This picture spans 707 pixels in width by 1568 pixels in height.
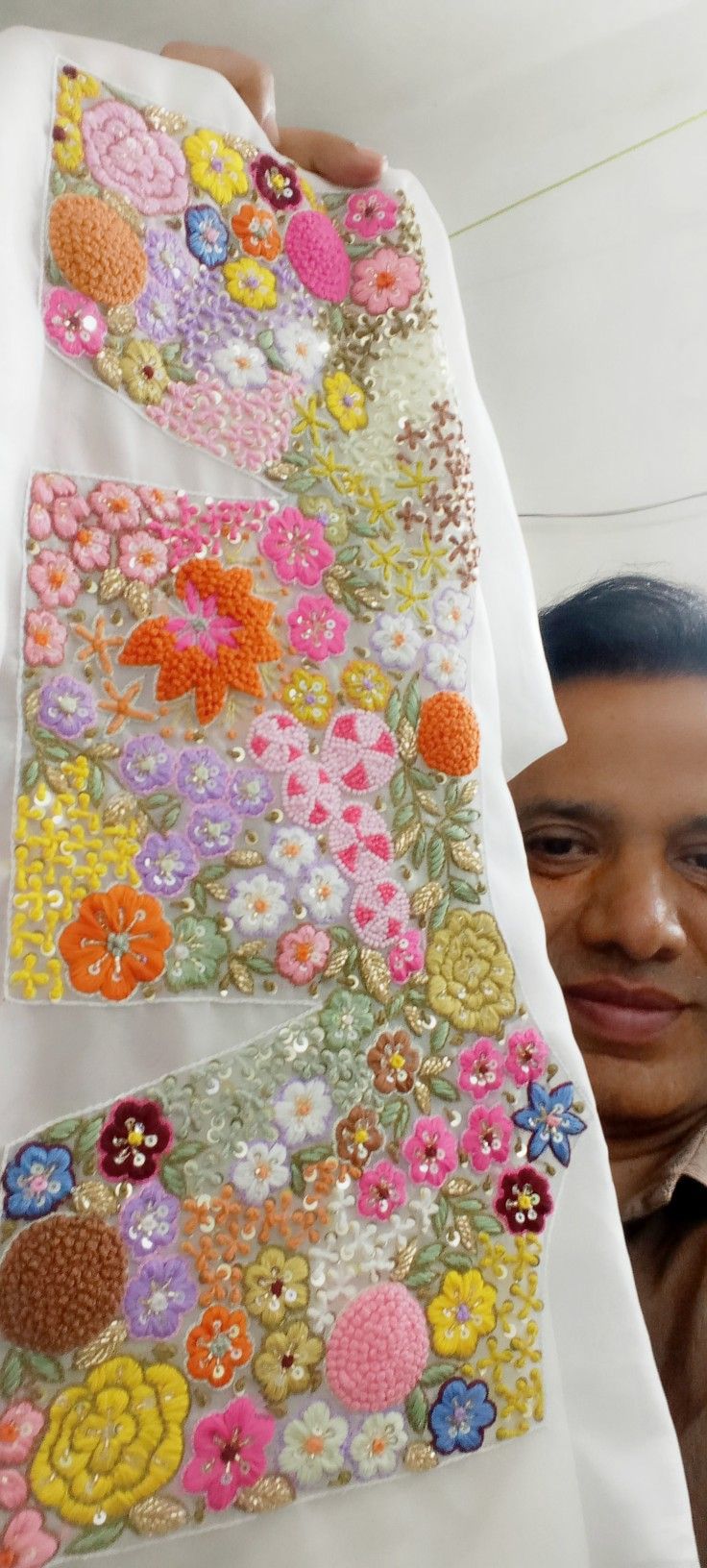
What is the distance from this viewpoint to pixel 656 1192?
3.03 ft

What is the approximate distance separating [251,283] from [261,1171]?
1.86ft

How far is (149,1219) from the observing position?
0.54 metres

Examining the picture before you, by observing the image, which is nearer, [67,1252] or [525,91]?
[67,1252]

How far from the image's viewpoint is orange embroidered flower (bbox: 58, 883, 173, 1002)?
1.82ft

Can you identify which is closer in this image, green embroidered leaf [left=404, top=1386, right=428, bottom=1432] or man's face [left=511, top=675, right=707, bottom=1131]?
green embroidered leaf [left=404, top=1386, right=428, bottom=1432]

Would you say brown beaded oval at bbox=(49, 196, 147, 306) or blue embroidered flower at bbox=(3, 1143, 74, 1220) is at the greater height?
brown beaded oval at bbox=(49, 196, 147, 306)

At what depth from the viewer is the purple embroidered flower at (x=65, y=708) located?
57cm

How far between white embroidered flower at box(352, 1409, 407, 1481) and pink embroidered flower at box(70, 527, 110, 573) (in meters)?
0.52

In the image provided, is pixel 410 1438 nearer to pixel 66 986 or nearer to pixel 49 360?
pixel 66 986

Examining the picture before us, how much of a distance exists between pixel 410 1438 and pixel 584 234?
0.98 metres

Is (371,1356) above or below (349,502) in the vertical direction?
below

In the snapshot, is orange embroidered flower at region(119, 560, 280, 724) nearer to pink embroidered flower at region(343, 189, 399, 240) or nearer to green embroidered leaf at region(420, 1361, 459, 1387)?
pink embroidered flower at region(343, 189, 399, 240)

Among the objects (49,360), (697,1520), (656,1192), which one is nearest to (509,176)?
(49,360)

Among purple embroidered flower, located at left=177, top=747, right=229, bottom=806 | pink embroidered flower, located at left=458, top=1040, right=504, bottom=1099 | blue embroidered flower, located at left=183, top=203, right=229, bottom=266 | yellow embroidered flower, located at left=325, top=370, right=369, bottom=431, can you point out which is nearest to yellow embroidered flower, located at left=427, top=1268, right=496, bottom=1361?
pink embroidered flower, located at left=458, top=1040, right=504, bottom=1099
